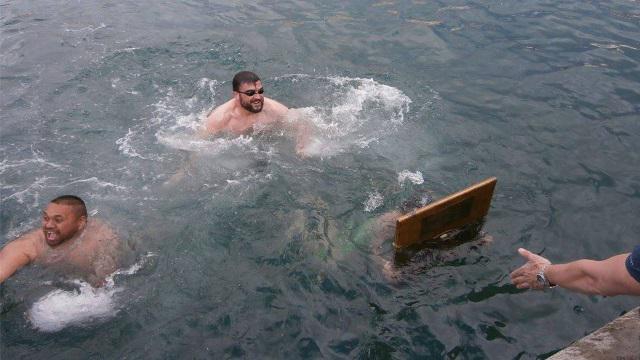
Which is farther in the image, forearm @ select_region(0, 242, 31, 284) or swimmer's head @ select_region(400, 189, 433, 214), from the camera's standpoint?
swimmer's head @ select_region(400, 189, 433, 214)

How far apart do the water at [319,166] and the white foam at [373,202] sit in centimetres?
2

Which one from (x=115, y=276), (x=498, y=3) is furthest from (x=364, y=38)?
(x=115, y=276)

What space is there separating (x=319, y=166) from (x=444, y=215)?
2.30m

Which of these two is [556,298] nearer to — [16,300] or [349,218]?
[349,218]

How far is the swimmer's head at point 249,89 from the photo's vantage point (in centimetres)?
647

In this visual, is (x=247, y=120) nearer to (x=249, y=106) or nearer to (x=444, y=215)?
(x=249, y=106)

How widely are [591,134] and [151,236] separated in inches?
242

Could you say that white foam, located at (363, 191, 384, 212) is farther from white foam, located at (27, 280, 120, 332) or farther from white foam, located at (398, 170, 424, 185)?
white foam, located at (27, 280, 120, 332)

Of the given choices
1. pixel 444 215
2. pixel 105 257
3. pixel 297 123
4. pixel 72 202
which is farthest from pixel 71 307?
pixel 297 123

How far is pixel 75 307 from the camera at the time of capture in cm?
440

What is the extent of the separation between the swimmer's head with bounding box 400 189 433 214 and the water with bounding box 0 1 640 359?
0.15 meters

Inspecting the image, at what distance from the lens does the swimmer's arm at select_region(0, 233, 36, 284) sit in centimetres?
429

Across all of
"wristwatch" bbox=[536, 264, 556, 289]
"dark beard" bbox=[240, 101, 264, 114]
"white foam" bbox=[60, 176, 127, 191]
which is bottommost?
"white foam" bbox=[60, 176, 127, 191]

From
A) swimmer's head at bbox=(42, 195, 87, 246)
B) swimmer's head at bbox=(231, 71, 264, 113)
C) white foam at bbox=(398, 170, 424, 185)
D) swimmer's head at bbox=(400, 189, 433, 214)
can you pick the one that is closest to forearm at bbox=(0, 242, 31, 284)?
swimmer's head at bbox=(42, 195, 87, 246)
